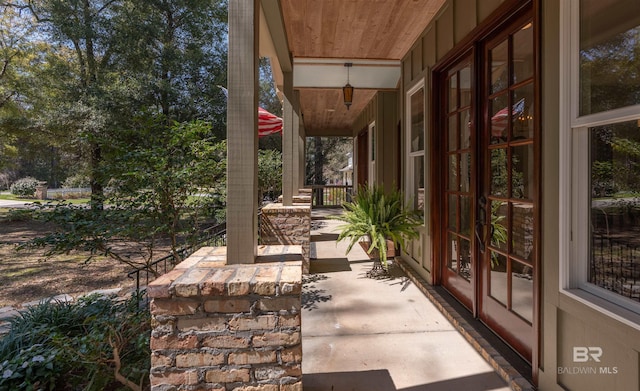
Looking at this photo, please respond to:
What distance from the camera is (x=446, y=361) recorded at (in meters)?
2.21

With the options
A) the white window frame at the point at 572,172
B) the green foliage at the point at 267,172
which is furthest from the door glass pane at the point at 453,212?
the green foliage at the point at 267,172

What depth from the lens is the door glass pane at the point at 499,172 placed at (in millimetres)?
2338

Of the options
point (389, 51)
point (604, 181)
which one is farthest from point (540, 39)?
point (389, 51)

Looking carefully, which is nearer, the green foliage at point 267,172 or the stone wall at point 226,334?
the stone wall at point 226,334

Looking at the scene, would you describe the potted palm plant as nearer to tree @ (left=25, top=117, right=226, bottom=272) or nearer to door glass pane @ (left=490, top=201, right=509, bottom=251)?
door glass pane @ (left=490, top=201, right=509, bottom=251)

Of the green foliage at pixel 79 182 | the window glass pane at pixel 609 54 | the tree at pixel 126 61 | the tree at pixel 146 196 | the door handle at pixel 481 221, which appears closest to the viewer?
the window glass pane at pixel 609 54

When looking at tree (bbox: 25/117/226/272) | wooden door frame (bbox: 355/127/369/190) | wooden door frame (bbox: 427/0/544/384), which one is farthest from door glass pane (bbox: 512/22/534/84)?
wooden door frame (bbox: 355/127/369/190)

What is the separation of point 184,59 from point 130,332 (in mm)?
9128

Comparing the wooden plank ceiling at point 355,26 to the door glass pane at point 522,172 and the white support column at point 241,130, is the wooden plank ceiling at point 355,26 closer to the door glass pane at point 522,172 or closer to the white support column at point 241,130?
the white support column at point 241,130

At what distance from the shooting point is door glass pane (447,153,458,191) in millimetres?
3146

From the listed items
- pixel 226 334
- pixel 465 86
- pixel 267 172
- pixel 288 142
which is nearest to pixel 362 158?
pixel 267 172

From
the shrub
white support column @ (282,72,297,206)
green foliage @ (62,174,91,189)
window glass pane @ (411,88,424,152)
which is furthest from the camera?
the shrub

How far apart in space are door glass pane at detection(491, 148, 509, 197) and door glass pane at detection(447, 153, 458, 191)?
0.63 meters

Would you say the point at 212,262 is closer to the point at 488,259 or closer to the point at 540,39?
the point at 488,259
